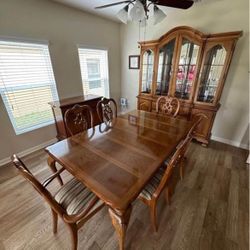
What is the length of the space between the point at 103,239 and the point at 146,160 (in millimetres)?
875

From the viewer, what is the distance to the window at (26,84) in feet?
6.84

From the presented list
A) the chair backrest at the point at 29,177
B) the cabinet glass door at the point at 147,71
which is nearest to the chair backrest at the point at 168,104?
the cabinet glass door at the point at 147,71

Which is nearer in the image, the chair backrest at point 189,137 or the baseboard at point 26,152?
the chair backrest at point 189,137

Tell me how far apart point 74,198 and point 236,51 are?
321cm

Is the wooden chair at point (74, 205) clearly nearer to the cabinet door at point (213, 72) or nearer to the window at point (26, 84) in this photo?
the window at point (26, 84)

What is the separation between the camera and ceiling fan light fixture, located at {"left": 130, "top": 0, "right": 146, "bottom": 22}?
1.28 meters

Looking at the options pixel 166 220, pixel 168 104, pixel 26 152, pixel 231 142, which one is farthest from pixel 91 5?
pixel 231 142

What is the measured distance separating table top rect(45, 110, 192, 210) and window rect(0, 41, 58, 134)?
1.52m

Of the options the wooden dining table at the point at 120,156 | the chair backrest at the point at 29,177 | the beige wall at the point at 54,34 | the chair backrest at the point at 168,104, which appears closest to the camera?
the chair backrest at the point at 29,177

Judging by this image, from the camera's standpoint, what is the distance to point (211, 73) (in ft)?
7.95

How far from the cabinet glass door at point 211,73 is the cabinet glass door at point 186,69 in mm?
170

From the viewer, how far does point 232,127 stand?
8.82 feet

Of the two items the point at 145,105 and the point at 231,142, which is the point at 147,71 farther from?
the point at 231,142

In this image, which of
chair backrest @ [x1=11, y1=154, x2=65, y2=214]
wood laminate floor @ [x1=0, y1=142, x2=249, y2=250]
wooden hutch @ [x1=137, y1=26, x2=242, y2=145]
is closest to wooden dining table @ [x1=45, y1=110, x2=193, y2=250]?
chair backrest @ [x1=11, y1=154, x2=65, y2=214]
